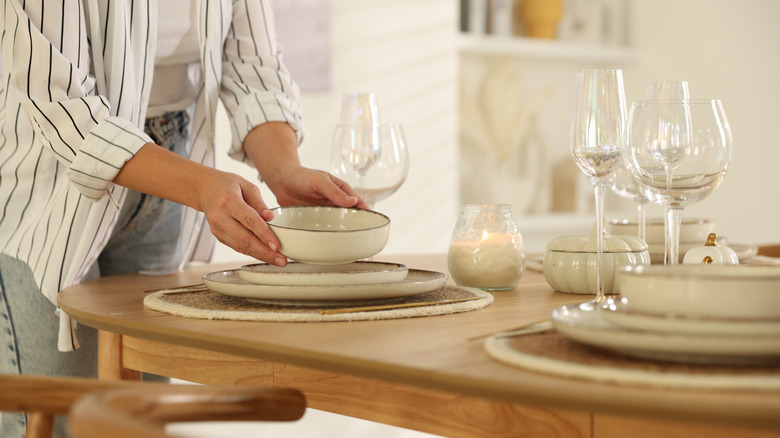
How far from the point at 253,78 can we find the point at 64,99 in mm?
430

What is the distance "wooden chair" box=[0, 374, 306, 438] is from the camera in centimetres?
48

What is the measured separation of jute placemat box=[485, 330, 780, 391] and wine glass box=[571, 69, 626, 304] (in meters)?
0.32

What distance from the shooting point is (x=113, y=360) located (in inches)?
42.2

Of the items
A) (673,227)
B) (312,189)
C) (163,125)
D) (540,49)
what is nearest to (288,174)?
(312,189)

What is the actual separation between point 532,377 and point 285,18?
2.41 meters

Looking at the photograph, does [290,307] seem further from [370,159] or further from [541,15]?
[541,15]

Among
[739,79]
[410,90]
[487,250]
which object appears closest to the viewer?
[487,250]

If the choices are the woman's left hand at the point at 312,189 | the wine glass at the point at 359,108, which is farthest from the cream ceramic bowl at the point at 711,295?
the wine glass at the point at 359,108

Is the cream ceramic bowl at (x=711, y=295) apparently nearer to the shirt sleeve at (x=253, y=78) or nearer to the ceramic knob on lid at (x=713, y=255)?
the ceramic knob on lid at (x=713, y=255)

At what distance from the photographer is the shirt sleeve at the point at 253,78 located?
153cm

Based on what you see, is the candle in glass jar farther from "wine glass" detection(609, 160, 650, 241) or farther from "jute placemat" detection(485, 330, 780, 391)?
"jute placemat" detection(485, 330, 780, 391)

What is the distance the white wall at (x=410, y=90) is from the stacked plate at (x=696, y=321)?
233 centimetres

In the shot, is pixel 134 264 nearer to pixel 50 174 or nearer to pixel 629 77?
pixel 50 174

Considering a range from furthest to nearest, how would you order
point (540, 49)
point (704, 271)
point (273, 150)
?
point (540, 49), point (273, 150), point (704, 271)
